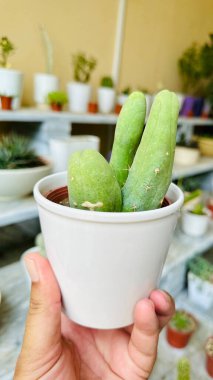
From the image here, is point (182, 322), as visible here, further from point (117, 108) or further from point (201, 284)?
point (117, 108)

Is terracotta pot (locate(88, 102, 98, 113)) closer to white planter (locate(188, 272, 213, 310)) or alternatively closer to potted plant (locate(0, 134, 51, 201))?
potted plant (locate(0, 134, 51, 201))

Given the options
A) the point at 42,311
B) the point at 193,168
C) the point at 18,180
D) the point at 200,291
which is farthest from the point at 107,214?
the point at 193,168

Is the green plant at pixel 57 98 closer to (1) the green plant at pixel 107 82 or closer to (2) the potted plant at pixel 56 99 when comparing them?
(2) the potted plant at pixel 56 99

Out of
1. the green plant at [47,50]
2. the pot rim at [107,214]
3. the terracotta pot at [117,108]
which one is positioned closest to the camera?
the pot rim at [107,214]

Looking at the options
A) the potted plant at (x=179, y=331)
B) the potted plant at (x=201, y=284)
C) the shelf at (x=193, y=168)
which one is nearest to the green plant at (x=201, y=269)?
the potted plant at (x=201, y=284)

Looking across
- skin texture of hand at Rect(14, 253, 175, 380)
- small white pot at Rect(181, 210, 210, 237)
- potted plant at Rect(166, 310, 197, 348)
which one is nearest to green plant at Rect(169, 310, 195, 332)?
potted plant at Rect(166, 310, 197, 348)

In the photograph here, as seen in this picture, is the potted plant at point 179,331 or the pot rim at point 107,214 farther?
the potted plant at point 179,331
